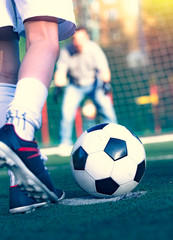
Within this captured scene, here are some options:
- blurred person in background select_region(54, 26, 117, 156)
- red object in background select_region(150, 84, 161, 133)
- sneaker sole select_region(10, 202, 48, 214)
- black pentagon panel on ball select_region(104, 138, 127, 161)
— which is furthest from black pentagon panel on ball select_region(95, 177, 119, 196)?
red object in background select_region(150, 84, 161, 133)

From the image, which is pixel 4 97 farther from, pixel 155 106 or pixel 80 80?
pixel 155 106

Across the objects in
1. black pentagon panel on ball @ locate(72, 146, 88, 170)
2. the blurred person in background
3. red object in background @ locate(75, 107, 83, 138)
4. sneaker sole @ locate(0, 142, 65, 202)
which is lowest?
red object in background @ locate(75, 107, 83, 138)

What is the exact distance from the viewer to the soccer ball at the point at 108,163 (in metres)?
1.86

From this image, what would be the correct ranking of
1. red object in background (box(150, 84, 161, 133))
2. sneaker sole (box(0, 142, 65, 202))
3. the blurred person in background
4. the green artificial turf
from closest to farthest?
the green artificial turf, sneaker sole (box(0, 142, 65, 202)), the blurred person in background, red object in background (box(150, 84, 161, 133))

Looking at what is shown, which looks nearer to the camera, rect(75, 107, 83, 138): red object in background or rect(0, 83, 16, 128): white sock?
rect(0, 83, 16, 128): white sock

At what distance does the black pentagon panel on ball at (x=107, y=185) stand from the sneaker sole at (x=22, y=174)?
38 centimetres

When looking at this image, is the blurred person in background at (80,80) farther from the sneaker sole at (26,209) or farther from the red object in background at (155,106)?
the red object in background at (155,106)

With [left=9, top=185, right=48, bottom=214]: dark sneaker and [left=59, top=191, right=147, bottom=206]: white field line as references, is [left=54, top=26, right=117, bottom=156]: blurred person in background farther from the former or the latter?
[left=9, top=185, right=48, bottom=214]: dark sneaker

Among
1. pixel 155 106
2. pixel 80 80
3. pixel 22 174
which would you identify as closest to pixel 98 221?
pixel 22 174

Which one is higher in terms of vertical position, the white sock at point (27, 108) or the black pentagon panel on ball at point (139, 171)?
the white sock at point (27, 108)

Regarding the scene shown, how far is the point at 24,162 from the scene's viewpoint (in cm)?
145

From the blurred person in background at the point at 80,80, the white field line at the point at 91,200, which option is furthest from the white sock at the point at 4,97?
the blurred person in background at the point at 80,80

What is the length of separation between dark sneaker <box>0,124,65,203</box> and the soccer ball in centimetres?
39

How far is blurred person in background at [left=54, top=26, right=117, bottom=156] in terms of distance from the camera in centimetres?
580
